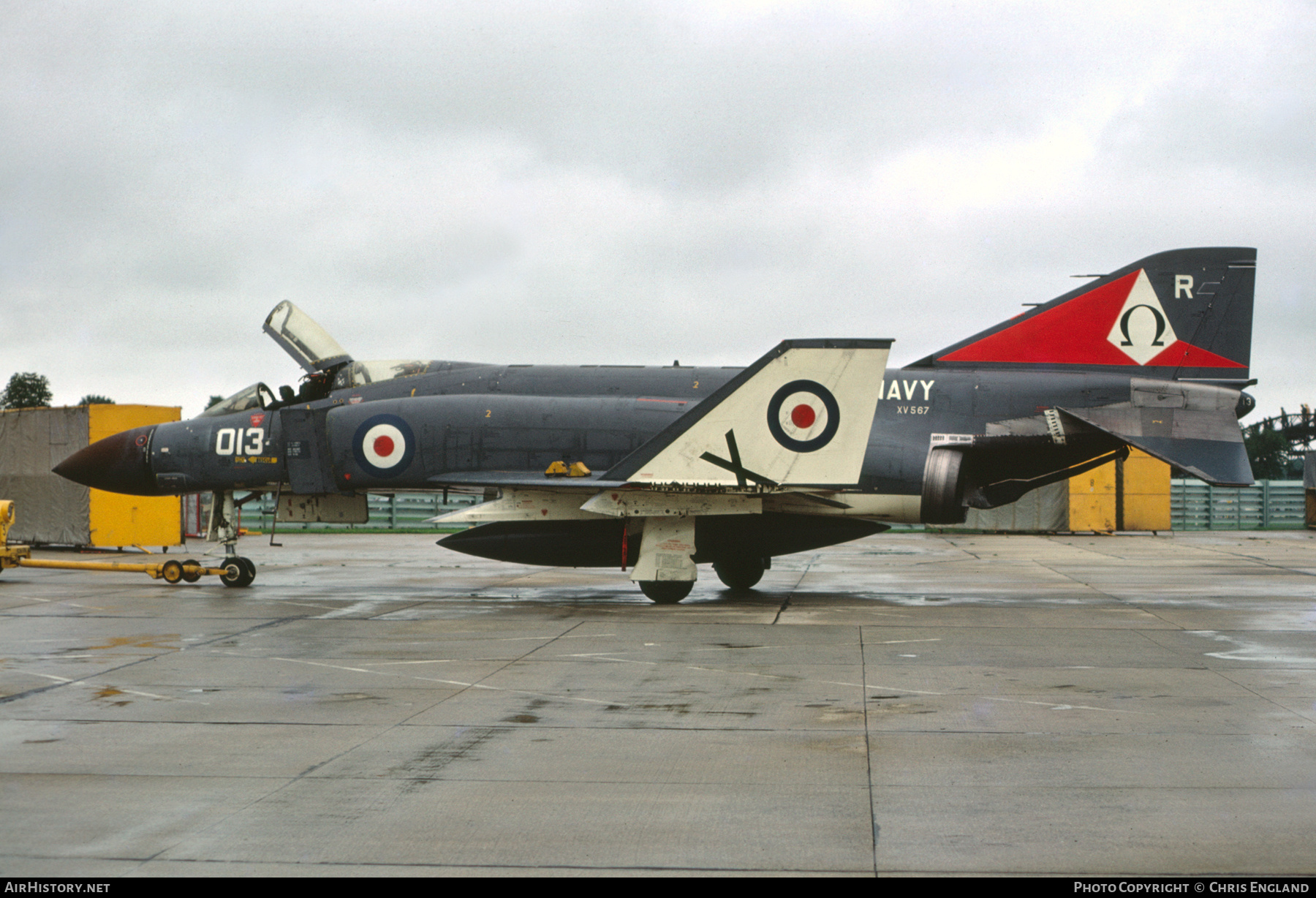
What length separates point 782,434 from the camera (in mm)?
13406

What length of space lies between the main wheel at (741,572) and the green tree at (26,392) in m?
49.3

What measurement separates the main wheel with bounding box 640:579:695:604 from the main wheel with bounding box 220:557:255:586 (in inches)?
248

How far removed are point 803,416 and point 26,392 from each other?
178 feet

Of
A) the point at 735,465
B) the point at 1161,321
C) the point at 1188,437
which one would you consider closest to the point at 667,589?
the point at 735,465

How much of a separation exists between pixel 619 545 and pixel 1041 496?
2455cm

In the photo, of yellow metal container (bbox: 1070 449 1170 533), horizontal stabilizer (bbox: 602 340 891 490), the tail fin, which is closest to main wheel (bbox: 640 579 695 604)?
horizontal stabilizer (bbox: 602 340 891 490)

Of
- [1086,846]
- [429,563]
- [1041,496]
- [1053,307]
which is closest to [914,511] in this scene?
[1053,307]

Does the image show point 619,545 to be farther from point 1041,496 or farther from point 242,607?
point 1041,496

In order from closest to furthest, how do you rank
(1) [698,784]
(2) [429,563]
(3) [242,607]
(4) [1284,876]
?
(4) [1284,876] < (1) [698,784] < (3) [242,607] < (2) [429,563]

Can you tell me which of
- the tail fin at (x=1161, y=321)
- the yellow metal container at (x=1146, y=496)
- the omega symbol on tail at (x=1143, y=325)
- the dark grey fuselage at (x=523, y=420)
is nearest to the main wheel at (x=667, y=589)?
the dark grey fuselage at (x=523, y=420)

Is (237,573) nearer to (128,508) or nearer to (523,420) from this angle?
(523,420)

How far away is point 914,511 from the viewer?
46.9ft

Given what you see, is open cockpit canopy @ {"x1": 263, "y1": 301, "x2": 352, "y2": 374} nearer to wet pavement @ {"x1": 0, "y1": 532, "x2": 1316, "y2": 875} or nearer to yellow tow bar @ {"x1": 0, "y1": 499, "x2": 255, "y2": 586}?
yellow tow bar @ {"x1": 0, "y1": 499, "x2": 255, "y2": 586}

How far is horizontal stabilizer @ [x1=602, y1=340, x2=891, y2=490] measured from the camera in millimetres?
13250
